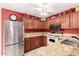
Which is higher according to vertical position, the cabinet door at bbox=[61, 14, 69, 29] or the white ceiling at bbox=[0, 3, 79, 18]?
the white ceiling at bbox=[0, 3, 79, 18]

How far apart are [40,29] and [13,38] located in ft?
1.67

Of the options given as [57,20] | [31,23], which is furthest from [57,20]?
[31,23]

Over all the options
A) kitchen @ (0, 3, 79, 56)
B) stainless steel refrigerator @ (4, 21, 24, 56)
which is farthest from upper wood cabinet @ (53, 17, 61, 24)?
stainless steel refrigerator @ (4, 21, 24, 56)

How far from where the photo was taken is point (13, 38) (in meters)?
1.82

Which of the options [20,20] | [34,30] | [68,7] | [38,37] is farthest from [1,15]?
[68,7]

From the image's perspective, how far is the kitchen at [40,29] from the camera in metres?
1.75

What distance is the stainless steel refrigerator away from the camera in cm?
175

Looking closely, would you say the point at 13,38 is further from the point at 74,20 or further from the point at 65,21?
the point at 74,20

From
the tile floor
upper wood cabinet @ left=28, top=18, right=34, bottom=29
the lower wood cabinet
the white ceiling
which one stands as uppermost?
the white ceiling

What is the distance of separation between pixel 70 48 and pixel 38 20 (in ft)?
2.45

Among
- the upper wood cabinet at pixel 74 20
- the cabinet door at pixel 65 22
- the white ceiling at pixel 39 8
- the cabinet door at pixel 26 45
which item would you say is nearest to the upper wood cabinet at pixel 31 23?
the white ceiling at pixel 39 8

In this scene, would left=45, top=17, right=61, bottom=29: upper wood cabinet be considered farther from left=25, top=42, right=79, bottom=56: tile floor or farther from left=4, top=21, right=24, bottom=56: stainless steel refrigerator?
left=4, top=21, right=24, bottom=56: stainless steel refrigerator

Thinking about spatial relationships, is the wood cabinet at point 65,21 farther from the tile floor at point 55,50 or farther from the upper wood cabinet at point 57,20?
the tile floor at point 55,50

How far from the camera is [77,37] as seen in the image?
1.74 m
